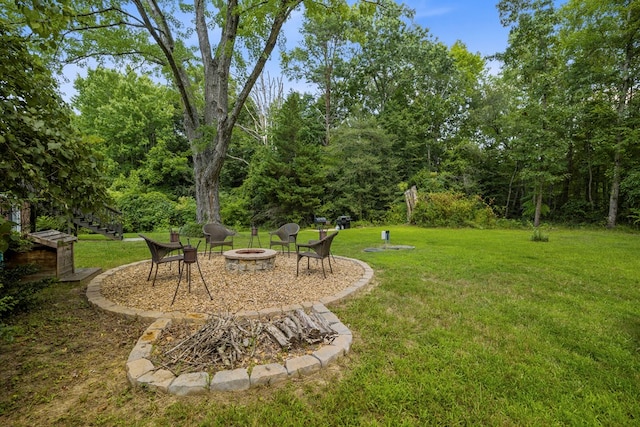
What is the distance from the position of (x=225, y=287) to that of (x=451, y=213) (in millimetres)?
11216

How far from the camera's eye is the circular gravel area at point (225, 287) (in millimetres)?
3260

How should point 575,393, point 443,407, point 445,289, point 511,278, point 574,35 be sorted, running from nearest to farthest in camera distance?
1. point 443,407
2. point 575,393
3. point 445,289
4. point 511,278
5. point 574,35

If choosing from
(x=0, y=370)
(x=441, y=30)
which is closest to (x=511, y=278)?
(x=0, y=370)

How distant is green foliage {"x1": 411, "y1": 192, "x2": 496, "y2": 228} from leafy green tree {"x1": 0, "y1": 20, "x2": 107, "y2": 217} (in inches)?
488

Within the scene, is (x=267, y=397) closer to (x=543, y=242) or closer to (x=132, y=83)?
(x=543, y=242)

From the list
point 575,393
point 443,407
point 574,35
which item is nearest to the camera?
point 443,407

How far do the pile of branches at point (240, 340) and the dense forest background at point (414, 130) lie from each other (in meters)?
7.41

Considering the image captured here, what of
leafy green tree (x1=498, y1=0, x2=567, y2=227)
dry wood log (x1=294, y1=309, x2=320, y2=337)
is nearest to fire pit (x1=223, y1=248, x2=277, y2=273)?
dry wood log (x1=294, y1=309, x2=320, y2=337)

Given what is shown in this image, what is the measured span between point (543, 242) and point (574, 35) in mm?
9459

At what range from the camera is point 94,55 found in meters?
8.05

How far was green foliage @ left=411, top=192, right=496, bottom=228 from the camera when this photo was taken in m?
12.4

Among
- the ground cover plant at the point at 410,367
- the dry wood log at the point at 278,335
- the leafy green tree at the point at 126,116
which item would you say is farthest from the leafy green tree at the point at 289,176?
the dry wood log at the point at 278,335

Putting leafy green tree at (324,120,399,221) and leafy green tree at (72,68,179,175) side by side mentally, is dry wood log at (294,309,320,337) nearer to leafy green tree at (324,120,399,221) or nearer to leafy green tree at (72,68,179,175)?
leafy green tree at (324,120,399,221)

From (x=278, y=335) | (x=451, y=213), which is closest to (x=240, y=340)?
(x=278, y=335)
